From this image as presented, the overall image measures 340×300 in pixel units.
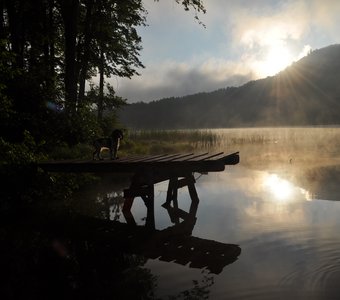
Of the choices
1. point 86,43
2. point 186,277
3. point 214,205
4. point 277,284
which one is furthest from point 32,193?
point 86,43

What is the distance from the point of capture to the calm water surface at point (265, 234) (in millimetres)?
5344

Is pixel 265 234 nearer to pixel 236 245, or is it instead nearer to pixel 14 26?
pixel 236 245

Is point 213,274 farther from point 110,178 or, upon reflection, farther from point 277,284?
point 110,178

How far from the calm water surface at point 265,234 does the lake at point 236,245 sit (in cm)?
1

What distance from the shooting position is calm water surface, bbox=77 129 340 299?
5.34 m

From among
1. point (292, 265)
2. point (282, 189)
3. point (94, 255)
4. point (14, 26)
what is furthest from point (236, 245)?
point (14, 26)

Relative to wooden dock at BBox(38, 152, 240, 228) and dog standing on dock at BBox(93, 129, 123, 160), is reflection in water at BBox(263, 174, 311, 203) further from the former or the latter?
dog standing on dock at BBox(93, 129, 123, 160)

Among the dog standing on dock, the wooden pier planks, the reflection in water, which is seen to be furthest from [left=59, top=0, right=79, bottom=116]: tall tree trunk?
the reflection in water

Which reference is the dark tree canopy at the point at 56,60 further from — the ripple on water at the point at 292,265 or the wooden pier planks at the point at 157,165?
the ripple on water at the point at 292,265

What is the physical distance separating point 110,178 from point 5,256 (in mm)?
9892

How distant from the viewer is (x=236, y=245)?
7301 mm

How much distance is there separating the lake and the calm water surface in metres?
0.01

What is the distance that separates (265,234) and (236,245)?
0.92m

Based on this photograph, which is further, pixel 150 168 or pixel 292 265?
pixel 150 168
